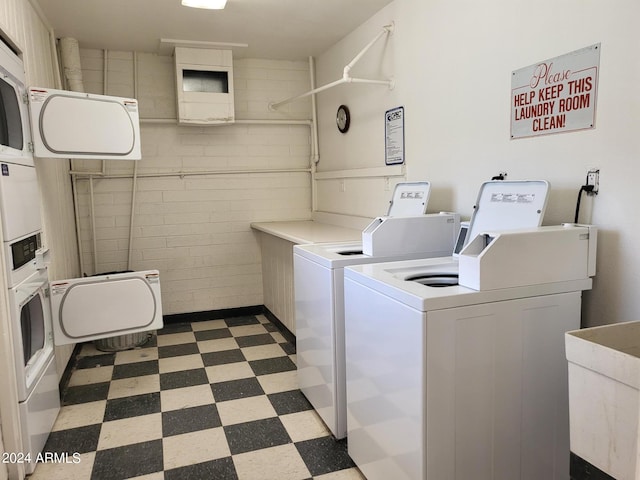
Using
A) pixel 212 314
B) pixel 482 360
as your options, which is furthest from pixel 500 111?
pixel 212 314

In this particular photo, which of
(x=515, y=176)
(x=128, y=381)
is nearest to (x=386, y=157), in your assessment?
(x=515, y=176)

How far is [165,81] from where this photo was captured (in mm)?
4113

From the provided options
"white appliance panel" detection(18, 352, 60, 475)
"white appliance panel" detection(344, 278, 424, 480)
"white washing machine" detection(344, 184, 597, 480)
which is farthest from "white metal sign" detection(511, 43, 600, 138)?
"white appliance panel" detection(18, 352, 60, 475)

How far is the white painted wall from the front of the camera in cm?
164

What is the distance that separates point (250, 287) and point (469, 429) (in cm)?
324

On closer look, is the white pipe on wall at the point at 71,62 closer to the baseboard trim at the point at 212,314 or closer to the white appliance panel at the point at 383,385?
the baseboard trim at the point at 212,314

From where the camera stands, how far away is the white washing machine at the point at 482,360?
149cm

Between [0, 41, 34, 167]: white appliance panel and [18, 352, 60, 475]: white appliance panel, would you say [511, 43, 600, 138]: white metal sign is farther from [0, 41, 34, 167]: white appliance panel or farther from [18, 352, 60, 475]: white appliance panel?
[18, 352, 60, 475]: white appliance panel

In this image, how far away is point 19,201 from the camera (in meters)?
2.13

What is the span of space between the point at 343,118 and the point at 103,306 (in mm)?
2318

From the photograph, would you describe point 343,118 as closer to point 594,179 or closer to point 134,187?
point 134,187

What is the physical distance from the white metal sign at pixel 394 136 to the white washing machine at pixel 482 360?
4.77 feet

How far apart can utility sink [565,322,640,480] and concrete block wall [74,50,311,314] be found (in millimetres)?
3513

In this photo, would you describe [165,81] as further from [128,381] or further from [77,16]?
[128,381]
